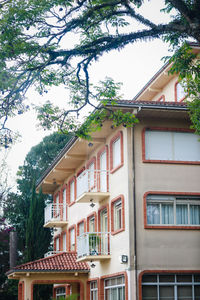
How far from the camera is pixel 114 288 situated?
22750 millimetres

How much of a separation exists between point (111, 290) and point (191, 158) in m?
6.52

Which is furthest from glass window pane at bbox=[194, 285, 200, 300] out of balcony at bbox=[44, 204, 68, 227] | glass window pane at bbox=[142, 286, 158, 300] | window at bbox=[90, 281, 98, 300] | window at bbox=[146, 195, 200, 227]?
balcony at bbox=[44, 204, 68, 227]

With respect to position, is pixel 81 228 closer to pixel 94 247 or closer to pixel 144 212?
pixel 94 247

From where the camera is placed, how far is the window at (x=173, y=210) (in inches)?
843

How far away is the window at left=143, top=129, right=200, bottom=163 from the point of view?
2205 centimetres

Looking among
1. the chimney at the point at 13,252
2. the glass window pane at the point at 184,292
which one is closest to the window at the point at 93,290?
the glass window pane at the point at 184,292

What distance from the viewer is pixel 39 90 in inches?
578

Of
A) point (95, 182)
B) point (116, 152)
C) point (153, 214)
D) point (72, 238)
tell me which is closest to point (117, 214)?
point (153, 214)

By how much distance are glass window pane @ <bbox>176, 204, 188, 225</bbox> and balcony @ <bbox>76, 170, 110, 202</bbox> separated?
3.57 meters

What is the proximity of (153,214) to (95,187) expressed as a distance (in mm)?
5430

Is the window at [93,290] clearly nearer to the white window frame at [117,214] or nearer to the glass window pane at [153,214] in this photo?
the white window frame at [117,214]

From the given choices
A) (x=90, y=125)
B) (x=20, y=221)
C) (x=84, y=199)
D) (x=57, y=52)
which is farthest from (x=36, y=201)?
(x=57, y=52)

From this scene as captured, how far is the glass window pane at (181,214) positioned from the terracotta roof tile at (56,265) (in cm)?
700

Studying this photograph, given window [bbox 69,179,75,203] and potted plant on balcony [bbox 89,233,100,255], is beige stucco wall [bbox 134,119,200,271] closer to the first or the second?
potted plant on balcony [bbox 89,233,100,255]
